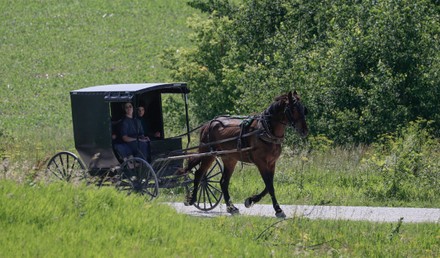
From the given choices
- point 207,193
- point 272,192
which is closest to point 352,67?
point 207,193

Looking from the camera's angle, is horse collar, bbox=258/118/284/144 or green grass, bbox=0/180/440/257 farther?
horse collar, bbox=258/118/284/144

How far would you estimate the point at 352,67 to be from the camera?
2470 centimetres

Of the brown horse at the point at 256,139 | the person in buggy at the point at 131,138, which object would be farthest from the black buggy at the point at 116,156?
the brown horse at the point at 256,139

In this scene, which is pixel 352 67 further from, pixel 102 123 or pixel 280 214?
pixel 280 214

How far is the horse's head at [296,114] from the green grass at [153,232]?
5.93ft

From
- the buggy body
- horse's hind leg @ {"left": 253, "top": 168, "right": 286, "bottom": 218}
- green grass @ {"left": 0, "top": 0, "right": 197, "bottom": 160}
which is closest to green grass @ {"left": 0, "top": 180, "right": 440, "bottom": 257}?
horse's hind leg @ {"left": 253, "top": 168, "right": 286, "bottom": 218}

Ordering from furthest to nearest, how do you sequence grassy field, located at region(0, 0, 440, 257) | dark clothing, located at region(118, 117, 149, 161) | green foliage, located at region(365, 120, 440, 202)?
1. green foliage, located at region(365, 120, 440, 202)
2. dark clothing, located at region(118, 117, 149, 161)
3. grassy field, located at region(0, 0, 440, 257)

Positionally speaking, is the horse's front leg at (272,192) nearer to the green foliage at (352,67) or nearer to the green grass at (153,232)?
the green grass at (153,232)

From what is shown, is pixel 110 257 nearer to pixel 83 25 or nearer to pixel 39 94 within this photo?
pixel 39 94

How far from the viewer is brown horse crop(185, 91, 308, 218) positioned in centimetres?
1502

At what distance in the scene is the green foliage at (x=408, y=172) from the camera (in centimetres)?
1725

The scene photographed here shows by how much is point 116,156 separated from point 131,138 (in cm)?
40

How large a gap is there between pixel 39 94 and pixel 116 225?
35.5m

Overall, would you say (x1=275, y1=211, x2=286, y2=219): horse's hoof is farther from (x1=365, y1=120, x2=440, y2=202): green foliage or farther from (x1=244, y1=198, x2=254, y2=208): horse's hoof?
(x1=365, y1=120, x2=440, y2=202): green foliage
